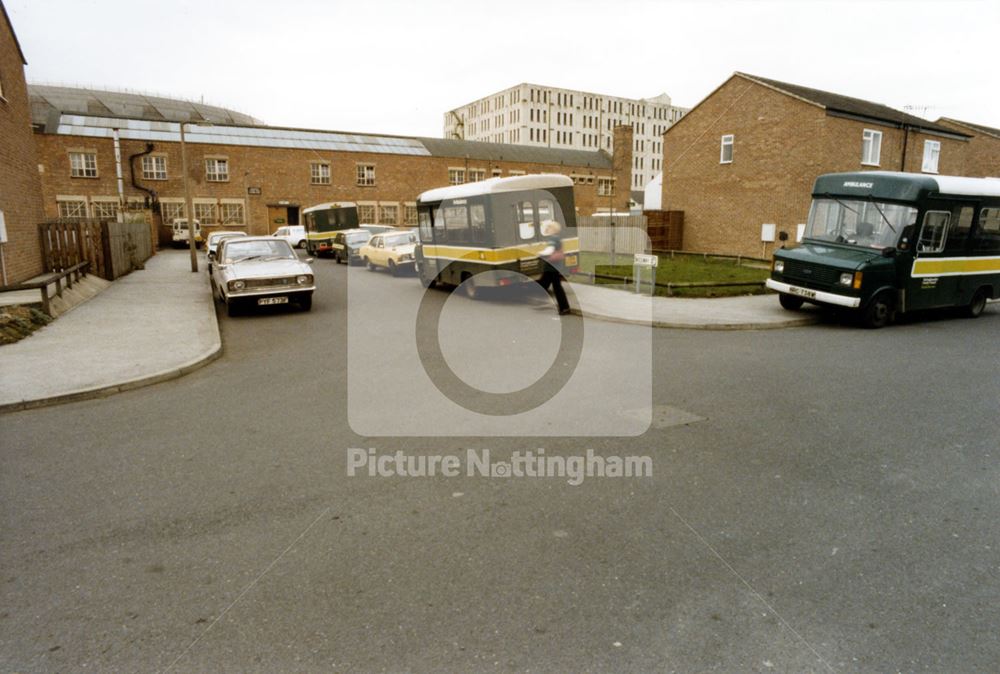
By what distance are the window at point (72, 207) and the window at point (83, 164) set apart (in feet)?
5.52

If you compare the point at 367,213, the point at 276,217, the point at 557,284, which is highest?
the point at 367,213

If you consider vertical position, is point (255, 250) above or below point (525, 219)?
below

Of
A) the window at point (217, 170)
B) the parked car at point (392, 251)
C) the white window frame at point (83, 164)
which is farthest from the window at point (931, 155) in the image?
the white window frame at point (83, 164)

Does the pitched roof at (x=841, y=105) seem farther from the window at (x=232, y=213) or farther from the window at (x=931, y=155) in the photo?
the window at (x=232, y=213)

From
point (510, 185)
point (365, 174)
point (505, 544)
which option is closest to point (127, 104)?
point (365, 174)

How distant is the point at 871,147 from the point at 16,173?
3216cm

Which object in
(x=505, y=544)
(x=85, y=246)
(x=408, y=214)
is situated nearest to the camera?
(x=505, y=544)

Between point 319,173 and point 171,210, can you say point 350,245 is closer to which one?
point 319,173

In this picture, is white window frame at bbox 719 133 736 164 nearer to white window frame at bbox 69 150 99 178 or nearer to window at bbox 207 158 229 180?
window at bbox 207 158 229 180

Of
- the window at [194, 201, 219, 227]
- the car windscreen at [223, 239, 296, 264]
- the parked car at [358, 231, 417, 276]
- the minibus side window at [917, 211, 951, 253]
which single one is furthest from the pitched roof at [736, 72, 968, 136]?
the window at [194, 201, 219, 227]

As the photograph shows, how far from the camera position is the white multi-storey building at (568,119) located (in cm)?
11906

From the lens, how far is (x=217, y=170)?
145ft

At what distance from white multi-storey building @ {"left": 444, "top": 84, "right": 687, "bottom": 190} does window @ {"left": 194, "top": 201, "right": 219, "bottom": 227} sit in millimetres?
75745

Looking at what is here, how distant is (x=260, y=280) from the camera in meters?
13.2
